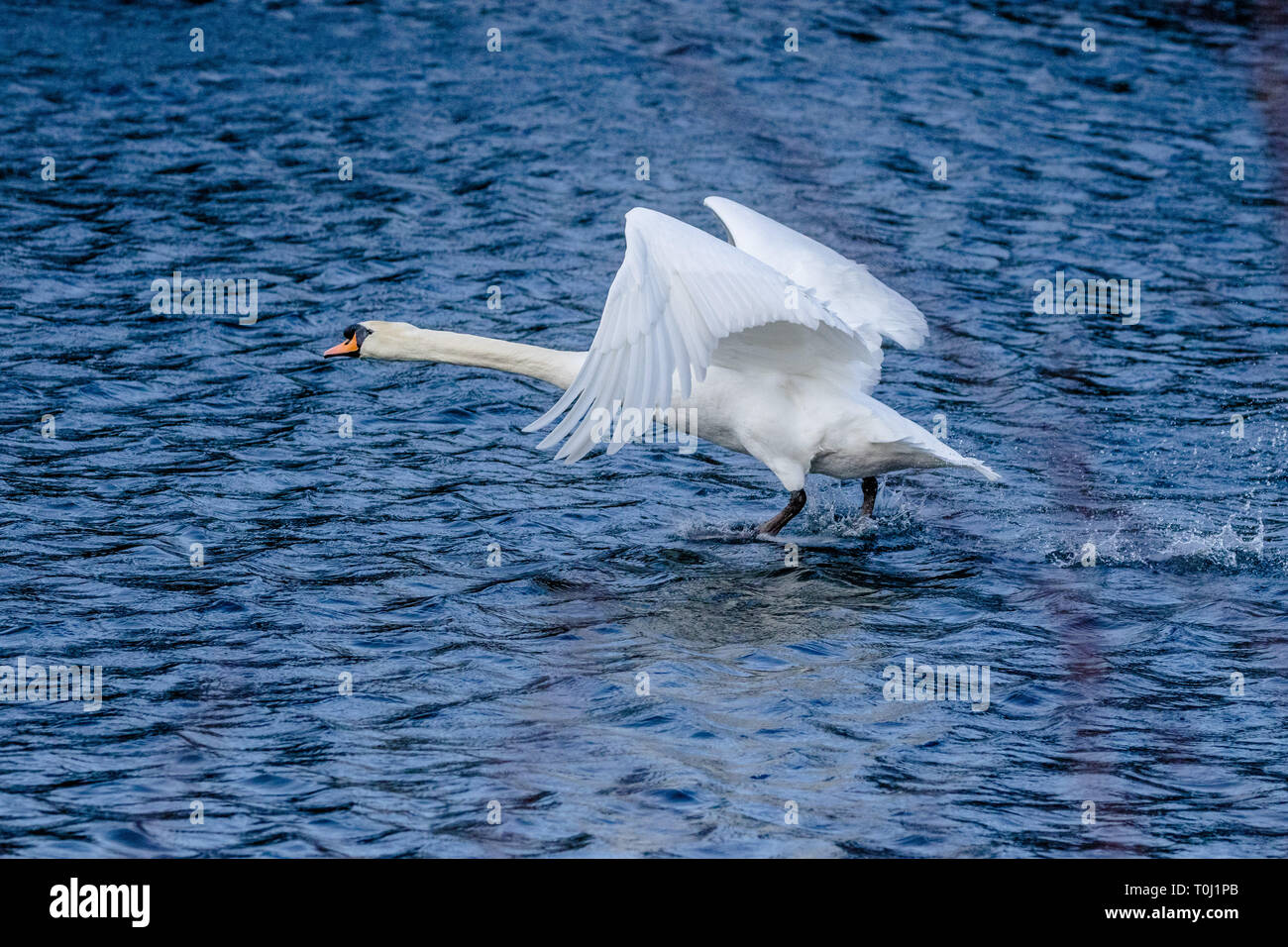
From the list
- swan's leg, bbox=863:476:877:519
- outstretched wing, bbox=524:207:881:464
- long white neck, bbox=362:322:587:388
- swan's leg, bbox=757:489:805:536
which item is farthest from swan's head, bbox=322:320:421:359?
swan's leg, bbox=863:476:877:519

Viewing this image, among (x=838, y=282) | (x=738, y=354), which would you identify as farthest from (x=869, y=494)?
(x=738, y=354)

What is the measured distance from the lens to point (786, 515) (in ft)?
36.1

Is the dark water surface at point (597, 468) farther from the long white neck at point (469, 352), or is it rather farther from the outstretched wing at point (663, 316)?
the outstretched wing at point (663, 316)

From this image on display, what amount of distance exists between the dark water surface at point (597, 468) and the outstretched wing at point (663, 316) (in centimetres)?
133

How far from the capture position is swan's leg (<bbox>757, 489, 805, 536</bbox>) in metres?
11.0

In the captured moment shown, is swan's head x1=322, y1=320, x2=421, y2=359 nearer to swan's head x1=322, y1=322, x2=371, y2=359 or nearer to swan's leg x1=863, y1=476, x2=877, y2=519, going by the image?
swan's head x1=322, y1=322, x2=371, y2=359

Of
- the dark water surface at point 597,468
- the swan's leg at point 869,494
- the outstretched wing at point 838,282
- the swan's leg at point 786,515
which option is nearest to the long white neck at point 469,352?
the dark water surface at point 597,468

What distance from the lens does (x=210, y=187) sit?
16.9 meters

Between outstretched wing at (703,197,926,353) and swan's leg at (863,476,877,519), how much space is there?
927 millimetres

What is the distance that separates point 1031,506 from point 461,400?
14.3ft

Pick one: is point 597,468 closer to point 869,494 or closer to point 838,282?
point 869,494

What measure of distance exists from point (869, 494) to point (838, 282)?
138 cm
